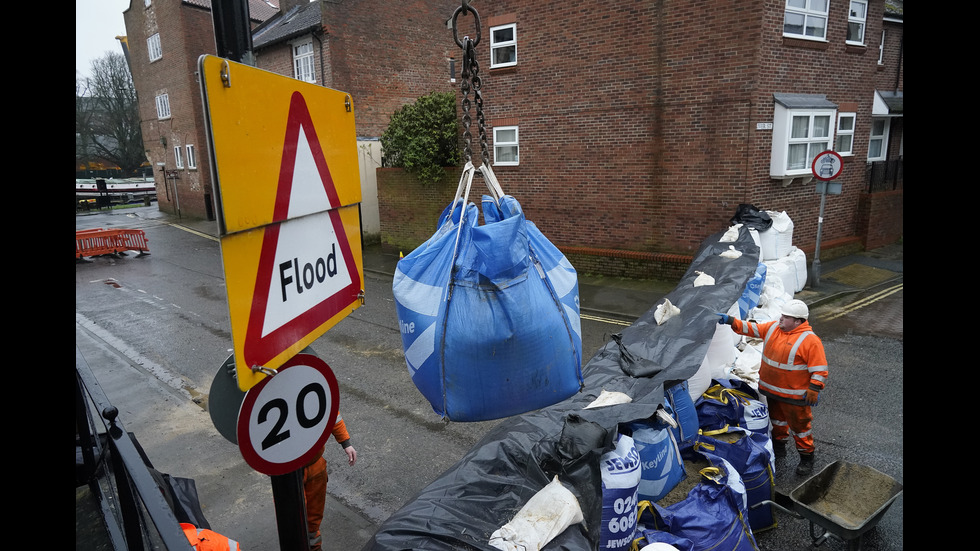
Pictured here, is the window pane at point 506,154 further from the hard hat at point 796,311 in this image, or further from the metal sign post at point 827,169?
the hard hat at point 796,311

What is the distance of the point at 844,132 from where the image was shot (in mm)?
13258

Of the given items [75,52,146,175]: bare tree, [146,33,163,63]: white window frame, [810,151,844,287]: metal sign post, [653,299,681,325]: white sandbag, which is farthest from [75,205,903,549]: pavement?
[75,52,146,175]: bare tree

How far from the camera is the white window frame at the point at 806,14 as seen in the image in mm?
11227

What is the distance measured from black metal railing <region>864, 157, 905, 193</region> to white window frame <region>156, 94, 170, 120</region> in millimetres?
29745

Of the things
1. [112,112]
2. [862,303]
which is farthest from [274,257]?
[112,112]

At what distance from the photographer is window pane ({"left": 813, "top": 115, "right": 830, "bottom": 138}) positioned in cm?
1196

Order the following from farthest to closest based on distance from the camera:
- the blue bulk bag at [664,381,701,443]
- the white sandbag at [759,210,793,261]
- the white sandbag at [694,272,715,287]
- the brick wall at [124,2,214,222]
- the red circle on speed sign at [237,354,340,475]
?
1. the brick wall at [124,2,214,222]
2. the white sandbag at [759,210,793,261]
3. the white sandbag at [694,272,715,287]
4. the blue bulk bag at [664,381,701,443]
5. the red circle on speed sign at [237,354,340,475]

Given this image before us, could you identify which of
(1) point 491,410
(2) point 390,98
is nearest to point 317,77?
(2) point 390,98

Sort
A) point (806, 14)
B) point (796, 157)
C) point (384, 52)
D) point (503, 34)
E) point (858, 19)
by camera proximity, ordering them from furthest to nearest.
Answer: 1. point (384, 52)
2. point (503, 34)
3. point (858, 19)
4. point (796, 157)
5. point (806, 14)

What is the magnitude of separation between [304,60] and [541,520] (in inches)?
864

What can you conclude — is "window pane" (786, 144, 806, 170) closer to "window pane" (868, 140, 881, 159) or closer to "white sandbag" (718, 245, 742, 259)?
"white sandbag" (718, 245, 742, 259)

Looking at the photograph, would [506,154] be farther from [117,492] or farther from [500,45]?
[117,492]

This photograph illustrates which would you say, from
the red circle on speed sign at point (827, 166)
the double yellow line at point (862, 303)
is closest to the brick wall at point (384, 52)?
the red circle on speed sign at point (827, 166)

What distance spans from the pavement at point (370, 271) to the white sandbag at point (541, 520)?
7.33ft
